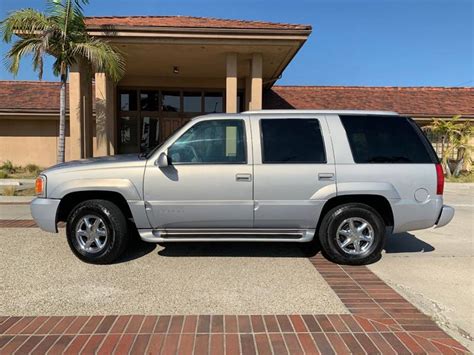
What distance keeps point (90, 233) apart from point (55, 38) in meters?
8.20

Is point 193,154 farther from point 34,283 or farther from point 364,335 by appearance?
point 364,335

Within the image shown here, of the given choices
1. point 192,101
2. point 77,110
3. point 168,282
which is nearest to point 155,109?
point 192,101

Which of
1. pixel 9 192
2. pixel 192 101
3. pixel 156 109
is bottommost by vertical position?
pixel 9 192

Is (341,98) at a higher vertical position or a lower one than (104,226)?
higher

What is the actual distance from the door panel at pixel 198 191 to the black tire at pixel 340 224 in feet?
3.29

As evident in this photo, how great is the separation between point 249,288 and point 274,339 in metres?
1.15

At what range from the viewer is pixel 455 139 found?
18.7 metres

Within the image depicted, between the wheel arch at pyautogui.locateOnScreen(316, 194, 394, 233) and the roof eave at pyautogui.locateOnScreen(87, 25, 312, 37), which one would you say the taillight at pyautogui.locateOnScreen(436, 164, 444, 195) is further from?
the roof eave at pyautogui.locateOnScreen(87, 25, 312, 37)

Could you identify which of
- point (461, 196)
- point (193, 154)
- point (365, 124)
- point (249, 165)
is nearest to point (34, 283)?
point (193, 154)

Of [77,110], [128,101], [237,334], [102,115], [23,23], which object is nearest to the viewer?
[237,334]

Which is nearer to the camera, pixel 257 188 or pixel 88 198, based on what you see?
pixel 257 188

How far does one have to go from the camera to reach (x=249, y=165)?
5.34 m

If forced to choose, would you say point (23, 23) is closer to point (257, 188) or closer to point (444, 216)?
point (257, 188)

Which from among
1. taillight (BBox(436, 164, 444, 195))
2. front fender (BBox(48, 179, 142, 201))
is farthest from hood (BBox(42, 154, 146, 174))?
taillight (BBox(436, 164, 444, 195))
